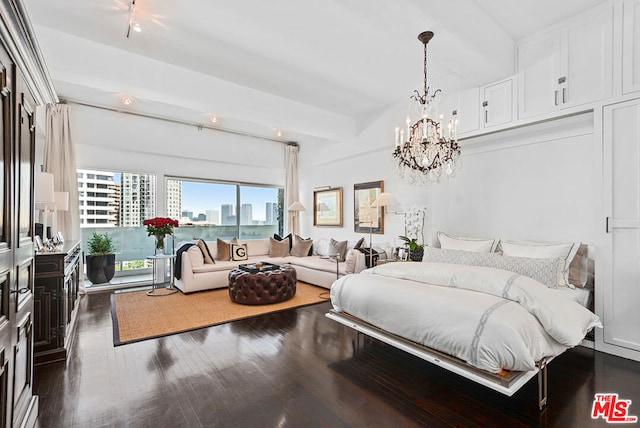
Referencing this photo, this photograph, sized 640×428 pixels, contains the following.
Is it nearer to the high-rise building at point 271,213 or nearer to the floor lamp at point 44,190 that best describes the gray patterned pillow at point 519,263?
the floor lamp at point 44,190

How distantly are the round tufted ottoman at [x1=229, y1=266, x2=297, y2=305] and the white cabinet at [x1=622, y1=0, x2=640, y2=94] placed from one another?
14.3 feet

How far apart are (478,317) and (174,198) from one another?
6.11m

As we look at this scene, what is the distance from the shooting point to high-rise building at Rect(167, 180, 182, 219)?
21.3ft

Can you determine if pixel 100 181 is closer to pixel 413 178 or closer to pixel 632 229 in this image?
pixel 413 178

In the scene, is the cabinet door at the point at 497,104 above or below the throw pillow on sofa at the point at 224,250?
above

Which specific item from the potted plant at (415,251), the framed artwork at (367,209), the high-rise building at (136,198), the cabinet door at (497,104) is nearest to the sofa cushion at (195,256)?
the high-rise building at (136,198)

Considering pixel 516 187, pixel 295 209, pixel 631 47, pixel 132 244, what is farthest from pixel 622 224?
pixel 132 244

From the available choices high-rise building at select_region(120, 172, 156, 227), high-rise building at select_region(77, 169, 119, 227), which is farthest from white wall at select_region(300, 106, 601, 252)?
high-rise building at select_region(77, 169, 119, 227)

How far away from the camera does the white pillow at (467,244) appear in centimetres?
395

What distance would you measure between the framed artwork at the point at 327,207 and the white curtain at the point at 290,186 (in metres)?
→ 0.67

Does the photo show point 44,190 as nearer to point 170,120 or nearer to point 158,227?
point 158,227

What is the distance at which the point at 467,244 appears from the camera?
161 inches

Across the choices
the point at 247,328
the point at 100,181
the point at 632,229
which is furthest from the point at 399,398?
the point at 100,181

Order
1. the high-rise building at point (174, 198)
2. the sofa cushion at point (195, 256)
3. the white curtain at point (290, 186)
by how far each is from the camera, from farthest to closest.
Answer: the white curtain at point (290, 186) → the high-rise building at point (174, 198) → the sofa cushion at point (195, 256)
